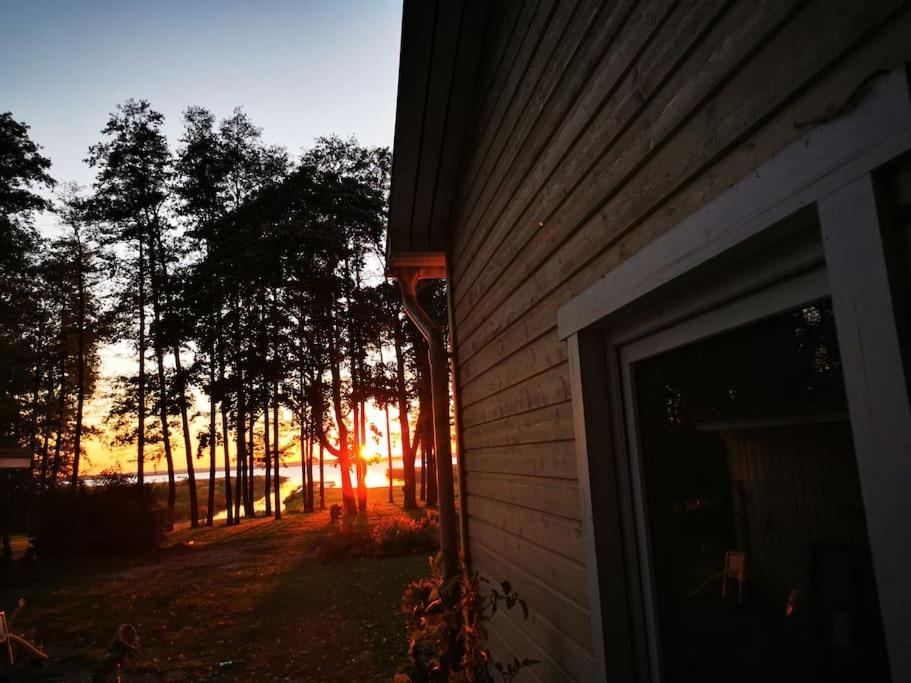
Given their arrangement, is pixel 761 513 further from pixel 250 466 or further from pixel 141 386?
pixel 250 466

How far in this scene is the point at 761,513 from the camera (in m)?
1.37

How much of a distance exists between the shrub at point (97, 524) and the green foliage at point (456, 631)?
1259 cm

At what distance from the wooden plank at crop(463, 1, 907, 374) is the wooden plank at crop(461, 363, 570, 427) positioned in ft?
0.86

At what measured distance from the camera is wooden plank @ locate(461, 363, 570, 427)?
243 cm

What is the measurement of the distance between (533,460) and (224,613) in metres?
7.06

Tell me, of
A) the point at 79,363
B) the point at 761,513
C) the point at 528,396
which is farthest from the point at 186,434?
the point at 761,513

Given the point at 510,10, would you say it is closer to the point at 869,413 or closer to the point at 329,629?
the point at 869,413

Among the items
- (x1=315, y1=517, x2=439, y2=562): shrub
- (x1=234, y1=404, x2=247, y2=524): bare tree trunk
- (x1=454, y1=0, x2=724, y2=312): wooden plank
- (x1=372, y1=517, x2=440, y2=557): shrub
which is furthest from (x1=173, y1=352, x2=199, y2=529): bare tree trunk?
(x1=454, y1=0, x2=724, y2=312): wooden plank

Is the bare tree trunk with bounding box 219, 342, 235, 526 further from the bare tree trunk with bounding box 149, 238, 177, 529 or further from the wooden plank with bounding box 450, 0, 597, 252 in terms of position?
the wooden plank with bounding box 450, 0, 597, 252

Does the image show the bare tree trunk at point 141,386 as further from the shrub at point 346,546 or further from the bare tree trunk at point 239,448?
the shrub at point 346,546

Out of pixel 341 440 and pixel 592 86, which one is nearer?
pixel 592 86

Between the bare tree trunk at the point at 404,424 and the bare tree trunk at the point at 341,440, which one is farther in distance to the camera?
the bare tree trunk at the point at 404,424

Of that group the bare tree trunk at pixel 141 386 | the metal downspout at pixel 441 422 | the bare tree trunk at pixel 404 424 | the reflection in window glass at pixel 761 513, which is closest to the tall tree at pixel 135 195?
the bare tree trunk at pixel 141 386

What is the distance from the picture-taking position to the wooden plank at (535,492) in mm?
2316
